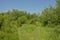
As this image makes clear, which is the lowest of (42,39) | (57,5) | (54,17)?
(42,39)

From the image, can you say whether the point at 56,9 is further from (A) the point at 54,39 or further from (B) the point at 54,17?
(A) the point at 54,39

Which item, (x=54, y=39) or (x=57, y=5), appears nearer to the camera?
(x=54, y=39)

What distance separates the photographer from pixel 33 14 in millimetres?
34812

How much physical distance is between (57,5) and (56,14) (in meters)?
0.92

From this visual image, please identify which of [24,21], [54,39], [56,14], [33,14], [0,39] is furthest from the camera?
[33,14]

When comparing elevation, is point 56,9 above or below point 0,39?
above

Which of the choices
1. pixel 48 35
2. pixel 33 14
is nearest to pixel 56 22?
pixel 48 35

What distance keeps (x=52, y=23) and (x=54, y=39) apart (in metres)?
6.67

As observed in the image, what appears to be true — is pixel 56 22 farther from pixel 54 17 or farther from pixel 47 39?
pixel 47 39

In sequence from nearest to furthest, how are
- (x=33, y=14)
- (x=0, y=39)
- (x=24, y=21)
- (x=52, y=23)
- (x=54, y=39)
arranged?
(x=54, y=39) < (x=0, y=39) < (x=52, y=23) < (x=24, y=21) < (x=33, y=14)

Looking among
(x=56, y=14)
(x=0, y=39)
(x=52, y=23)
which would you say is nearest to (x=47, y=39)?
(x=0, y=39)

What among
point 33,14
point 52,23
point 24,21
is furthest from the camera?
point 33,14

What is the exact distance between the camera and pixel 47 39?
11.9 m

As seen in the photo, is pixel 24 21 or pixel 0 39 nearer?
pixel 0 39
